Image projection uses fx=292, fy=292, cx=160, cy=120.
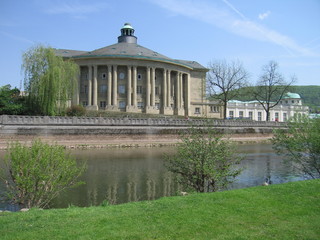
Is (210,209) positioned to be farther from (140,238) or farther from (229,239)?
(140,238)

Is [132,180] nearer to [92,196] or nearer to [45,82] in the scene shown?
[92,196]

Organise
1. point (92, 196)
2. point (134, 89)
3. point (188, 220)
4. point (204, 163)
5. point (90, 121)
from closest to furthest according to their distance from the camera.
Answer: point (188, 220) → point (204, 163) → point (92, 196) → point (90, 121) → point (134, 89)

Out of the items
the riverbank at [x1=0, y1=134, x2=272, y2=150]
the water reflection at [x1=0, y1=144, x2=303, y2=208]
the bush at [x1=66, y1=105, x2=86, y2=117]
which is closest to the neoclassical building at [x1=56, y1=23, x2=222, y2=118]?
the bush at [x1=66, y1=105, x2=86, y2=117]

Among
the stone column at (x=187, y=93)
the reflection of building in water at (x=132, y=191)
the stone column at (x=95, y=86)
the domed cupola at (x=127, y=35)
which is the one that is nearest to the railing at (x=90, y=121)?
the reflection of building in water at (x=132, y=191)

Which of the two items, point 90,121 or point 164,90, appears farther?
point 164,90

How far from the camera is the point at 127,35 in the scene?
76.1 m

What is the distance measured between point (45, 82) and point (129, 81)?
22327mm

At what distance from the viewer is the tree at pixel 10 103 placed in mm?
40781

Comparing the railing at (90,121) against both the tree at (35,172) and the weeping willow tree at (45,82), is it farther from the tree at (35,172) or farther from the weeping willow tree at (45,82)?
the tree at (35,172)

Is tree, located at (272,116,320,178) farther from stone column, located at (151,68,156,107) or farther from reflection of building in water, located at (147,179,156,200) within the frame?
stone column, located at (151,68,156,107)

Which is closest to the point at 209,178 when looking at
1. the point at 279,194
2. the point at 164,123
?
the point at 279,194

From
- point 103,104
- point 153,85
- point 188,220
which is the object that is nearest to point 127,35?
point 153,85

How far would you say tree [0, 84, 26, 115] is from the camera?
1606 inches

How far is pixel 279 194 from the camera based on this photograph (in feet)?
32.0
